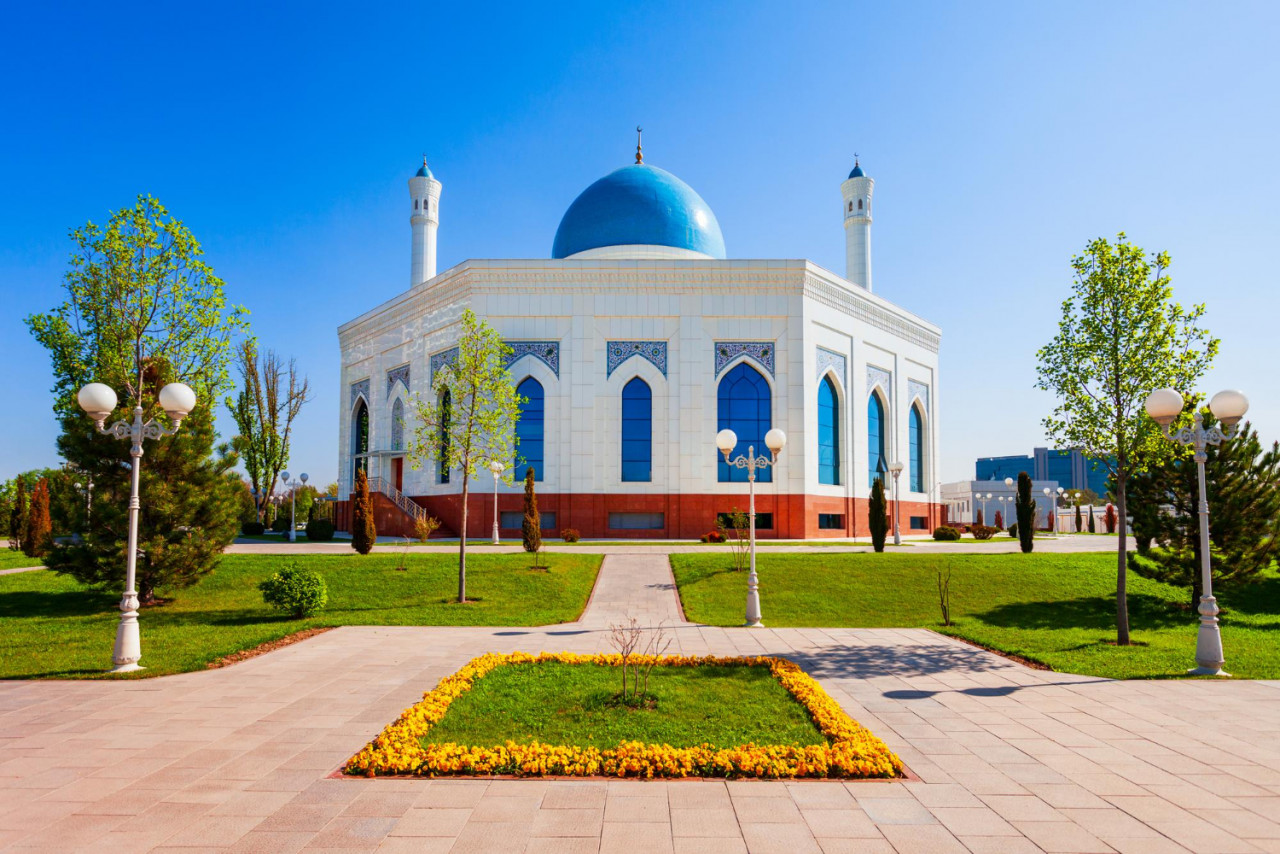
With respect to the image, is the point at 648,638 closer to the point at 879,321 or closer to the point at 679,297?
the point at 679,297

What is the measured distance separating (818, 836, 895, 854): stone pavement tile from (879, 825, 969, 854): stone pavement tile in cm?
7

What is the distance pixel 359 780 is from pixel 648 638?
709cm

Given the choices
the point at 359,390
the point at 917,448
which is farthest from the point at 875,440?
the point at 359,390

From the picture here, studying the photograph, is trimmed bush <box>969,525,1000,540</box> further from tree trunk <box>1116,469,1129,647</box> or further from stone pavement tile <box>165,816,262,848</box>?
stone pavement tile <box>165,816,262,848</box>

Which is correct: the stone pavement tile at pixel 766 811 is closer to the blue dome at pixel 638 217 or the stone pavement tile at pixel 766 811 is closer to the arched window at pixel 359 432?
the blue dome at pixel 638 217

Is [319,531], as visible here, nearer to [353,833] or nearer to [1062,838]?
[353,833]

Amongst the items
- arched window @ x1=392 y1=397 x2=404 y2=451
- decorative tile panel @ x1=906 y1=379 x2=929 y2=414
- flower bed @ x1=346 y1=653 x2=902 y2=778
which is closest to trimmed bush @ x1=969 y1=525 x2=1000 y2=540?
decorative tile panel @ x1=906 y1=379 x2=929 y2=414

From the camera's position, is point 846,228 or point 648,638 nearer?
point 648,638

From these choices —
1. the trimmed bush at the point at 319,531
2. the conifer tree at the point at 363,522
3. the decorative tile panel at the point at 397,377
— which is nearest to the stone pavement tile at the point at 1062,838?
the conifer tree at the point at 363,522

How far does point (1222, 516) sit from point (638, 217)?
23664mm

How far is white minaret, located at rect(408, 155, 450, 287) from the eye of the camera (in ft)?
116

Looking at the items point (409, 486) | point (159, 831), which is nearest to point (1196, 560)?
point (159, 831)

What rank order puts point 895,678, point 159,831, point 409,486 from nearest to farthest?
point 159,831 → point 895,678 → point 409,486

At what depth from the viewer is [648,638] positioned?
1221 centimetres
